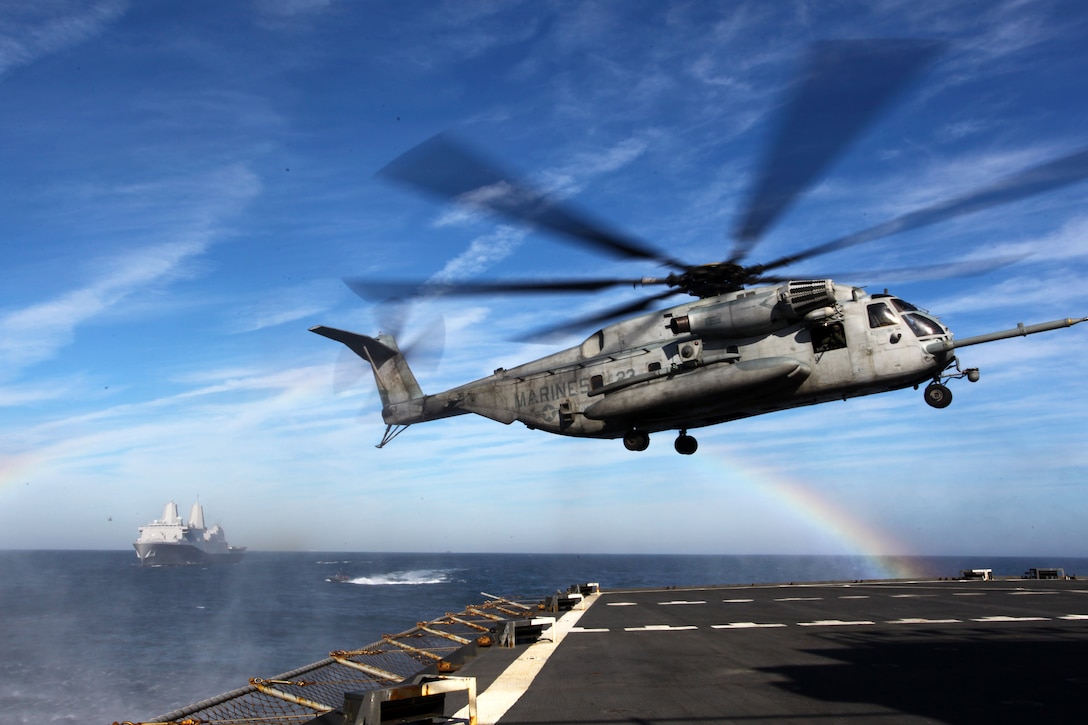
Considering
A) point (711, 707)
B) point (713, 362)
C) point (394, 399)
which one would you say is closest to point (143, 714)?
point (394, 399)

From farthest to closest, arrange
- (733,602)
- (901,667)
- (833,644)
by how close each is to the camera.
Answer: (733,602) → (833,644) → (901,667)

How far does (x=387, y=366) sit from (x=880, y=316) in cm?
1541

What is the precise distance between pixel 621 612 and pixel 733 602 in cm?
497

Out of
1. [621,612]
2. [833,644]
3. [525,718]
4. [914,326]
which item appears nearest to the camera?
[525,718]

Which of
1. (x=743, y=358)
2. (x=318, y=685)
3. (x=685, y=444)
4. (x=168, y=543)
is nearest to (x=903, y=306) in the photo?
(x=743, y=358)

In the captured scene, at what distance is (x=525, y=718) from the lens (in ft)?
29.2

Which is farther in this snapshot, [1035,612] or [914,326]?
[1035,612]

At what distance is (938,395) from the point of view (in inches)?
658

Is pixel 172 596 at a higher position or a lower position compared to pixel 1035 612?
lower

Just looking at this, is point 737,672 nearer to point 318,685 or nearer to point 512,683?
point 512,683

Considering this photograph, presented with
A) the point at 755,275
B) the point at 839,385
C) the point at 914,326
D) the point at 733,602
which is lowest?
the point at 733,602

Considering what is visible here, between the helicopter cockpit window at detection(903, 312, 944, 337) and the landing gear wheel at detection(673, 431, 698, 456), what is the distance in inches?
246

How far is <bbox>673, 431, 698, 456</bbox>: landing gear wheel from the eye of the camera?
66.1 feet

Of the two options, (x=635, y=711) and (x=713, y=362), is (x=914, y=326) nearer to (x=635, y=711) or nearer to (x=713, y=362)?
(x=713, y=362)
